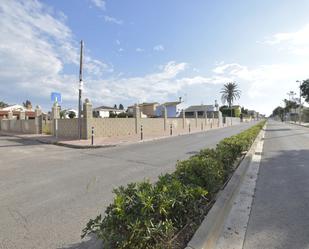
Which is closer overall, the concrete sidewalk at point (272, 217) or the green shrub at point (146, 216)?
the green shrub at point (146, 216)

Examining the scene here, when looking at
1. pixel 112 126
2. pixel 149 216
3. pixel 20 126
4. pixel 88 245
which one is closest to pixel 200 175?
pixel 149 216

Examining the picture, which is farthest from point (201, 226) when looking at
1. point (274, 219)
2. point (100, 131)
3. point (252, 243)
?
point (100, 131)

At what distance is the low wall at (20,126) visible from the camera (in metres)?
32.0

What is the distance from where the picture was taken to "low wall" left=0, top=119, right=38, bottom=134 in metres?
32.0

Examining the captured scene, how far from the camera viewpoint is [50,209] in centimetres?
544

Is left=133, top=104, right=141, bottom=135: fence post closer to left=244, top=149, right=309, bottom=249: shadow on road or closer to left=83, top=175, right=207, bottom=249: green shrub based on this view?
left=244, top=149, right=309, bottom=249: shadow on road

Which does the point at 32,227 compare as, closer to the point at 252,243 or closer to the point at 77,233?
the point at 77,233

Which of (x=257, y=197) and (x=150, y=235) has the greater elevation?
(x=150, y=235)

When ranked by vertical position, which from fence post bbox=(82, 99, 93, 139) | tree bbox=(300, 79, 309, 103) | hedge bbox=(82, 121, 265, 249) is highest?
tree bbox=(300, 79, 309, 103)

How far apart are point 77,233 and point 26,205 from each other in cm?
201

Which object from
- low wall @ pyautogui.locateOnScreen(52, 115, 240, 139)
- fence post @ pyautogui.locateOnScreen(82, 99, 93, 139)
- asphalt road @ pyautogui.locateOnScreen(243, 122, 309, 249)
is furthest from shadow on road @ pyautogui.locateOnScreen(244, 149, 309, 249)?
low wall @ pyautogui.locateOnScreen(52, 115, 240, 139)

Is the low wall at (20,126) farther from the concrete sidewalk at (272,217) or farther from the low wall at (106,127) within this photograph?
the concrete sidewalk at (272,217)

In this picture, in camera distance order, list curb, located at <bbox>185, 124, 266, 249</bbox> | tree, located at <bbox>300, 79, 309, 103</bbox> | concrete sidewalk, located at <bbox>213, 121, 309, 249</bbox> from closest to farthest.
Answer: curb, located at <bbox>185, 124, 266, 249</bbox> < concrete sidewalk, located at <bbox>213, 121, 309, 249</bbox> < tree, located at <bbox>300, 79, 309, 103</bbox>

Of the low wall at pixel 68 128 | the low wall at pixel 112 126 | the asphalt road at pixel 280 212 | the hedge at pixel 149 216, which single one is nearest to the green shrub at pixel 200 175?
the hedge at pixel 149 216
